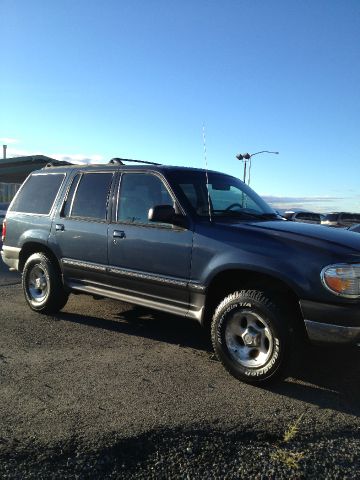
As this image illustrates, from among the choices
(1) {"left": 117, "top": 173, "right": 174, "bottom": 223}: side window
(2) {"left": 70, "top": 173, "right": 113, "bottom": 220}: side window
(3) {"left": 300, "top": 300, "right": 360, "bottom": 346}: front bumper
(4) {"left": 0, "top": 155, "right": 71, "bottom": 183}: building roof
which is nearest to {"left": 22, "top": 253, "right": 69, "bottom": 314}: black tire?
(2) {"left": 70, "top": 173, "right": 113, "bottom": 220}: side window

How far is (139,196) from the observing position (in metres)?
4.98

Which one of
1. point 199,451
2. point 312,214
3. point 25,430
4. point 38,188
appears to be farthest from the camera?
point 312,214

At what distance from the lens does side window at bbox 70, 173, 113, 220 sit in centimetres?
529

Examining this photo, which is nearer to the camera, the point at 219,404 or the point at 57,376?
the point at 219,404

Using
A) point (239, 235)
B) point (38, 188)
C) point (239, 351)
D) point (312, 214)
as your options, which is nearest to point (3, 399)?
point (239, 351)

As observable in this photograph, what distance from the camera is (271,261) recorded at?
12.3 ft

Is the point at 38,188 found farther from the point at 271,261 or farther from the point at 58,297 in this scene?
the point at 271,261

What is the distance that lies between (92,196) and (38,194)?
3.86 feet

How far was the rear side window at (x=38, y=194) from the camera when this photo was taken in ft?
19.7

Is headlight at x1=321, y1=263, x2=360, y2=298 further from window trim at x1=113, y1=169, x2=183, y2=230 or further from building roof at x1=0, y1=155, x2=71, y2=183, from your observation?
building roof at x1=0, y1=155, x2=71, y2=183

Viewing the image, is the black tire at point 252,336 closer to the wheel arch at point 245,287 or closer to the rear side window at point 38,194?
the wheel arch at point 245,287

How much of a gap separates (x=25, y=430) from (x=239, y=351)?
6.21ft

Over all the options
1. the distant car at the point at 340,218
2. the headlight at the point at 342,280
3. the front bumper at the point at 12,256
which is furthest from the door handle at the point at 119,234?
the distant car at the point at 340,218

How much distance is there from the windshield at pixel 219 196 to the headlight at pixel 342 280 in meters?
1.42
